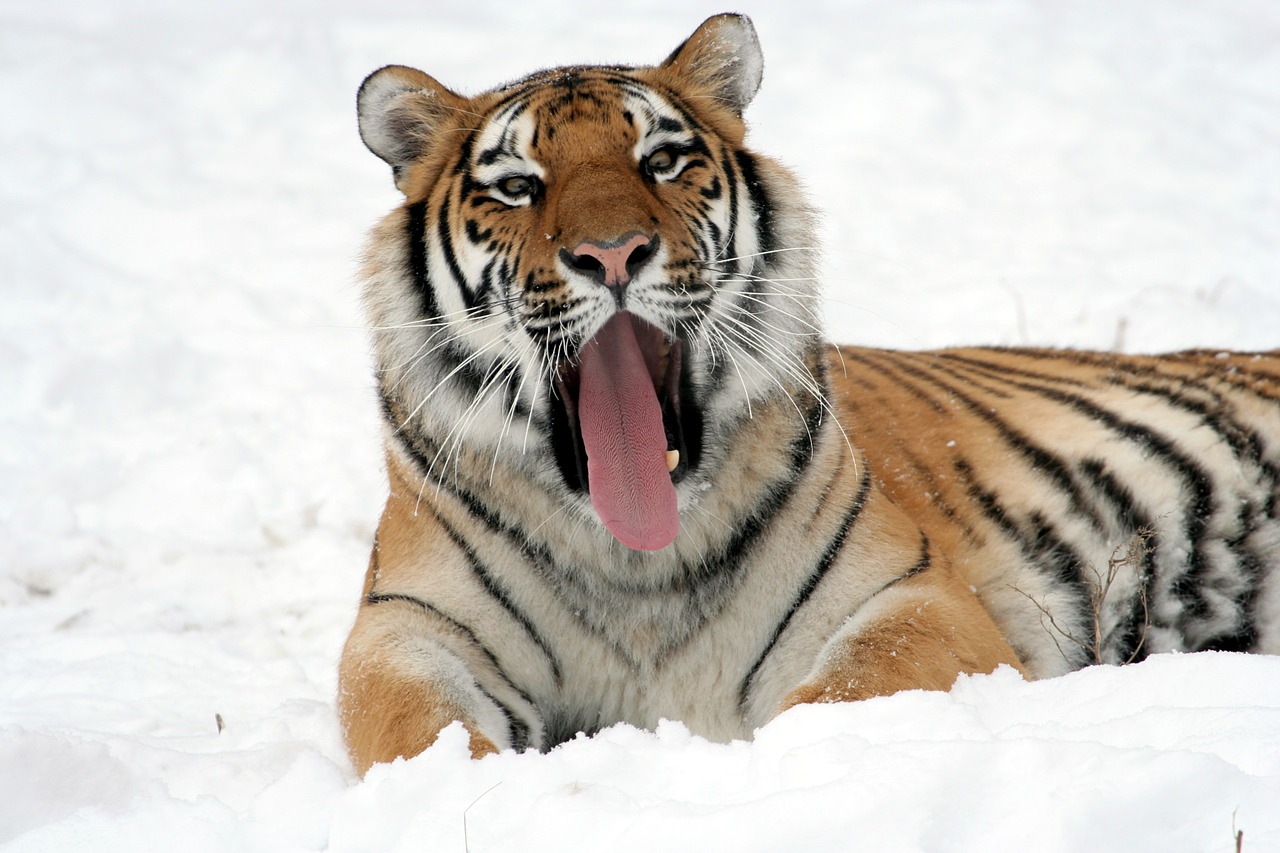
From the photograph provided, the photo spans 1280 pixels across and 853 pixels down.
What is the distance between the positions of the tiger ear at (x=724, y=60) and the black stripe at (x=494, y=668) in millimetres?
1011

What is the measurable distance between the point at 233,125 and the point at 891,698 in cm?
505

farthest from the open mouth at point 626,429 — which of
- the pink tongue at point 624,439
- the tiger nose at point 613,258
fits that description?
the tiger nose at point 613,258

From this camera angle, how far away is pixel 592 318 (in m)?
1.71

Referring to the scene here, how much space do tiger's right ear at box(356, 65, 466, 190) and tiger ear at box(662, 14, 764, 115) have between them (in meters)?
0.40

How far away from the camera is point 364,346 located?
4.27 m

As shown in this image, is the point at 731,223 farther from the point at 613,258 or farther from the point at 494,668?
the point at 494,668

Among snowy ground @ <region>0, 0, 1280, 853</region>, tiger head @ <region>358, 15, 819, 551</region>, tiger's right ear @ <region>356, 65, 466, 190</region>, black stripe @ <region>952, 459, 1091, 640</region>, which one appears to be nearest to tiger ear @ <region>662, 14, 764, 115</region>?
tiger head @ <region>358, 15, 819, 551</region>

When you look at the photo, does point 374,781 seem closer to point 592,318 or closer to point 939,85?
point 592,318

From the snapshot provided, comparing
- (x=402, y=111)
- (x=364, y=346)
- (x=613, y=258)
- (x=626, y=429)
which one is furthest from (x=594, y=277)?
(x=364, y=346)

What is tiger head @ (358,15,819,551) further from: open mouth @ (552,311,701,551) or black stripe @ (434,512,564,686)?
black stripe @ (434,512,564,686)

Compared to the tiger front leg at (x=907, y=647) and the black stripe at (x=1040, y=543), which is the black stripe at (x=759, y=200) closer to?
the tiger front leg at (x=907, y=647)

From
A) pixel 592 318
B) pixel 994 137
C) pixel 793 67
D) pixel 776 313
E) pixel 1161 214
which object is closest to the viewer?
pixel 592 318

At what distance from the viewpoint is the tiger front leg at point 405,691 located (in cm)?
175

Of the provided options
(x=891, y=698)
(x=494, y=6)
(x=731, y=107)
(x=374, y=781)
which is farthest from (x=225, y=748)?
(x=494, y=6)
